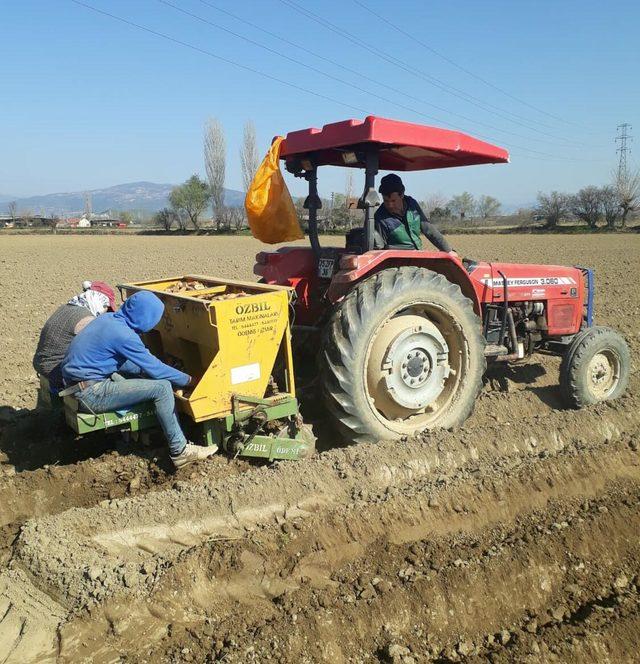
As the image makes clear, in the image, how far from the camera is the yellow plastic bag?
4793 millimetres

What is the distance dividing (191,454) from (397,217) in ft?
8.45

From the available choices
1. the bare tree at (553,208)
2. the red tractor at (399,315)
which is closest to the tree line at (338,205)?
the bare tree at (553,208)

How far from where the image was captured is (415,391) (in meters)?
4.86

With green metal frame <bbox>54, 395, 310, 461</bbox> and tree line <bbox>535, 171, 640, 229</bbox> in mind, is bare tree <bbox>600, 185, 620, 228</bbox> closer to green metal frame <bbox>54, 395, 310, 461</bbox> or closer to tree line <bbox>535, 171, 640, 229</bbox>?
tree line <bbox>535, 171, 640, 229</bbox>

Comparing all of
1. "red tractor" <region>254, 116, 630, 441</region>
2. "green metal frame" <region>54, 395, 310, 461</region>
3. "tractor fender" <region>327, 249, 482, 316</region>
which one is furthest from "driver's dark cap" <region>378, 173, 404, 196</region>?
"green metal frame" <region>54, 395, 310, 461</region>

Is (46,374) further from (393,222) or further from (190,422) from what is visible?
(393,222)

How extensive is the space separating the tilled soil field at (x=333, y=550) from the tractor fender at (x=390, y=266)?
47.3 inches

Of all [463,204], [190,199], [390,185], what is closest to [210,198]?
[190,199]

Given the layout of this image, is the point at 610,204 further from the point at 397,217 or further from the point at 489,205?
the point at 397,217

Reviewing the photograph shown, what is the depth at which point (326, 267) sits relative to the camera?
5.03 metres

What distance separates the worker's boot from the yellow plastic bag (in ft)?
6.00

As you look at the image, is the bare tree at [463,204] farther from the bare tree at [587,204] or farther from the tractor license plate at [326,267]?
the tractor license plate at [326,267]

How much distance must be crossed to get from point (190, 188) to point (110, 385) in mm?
64387

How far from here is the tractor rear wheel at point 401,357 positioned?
14.3 feet
